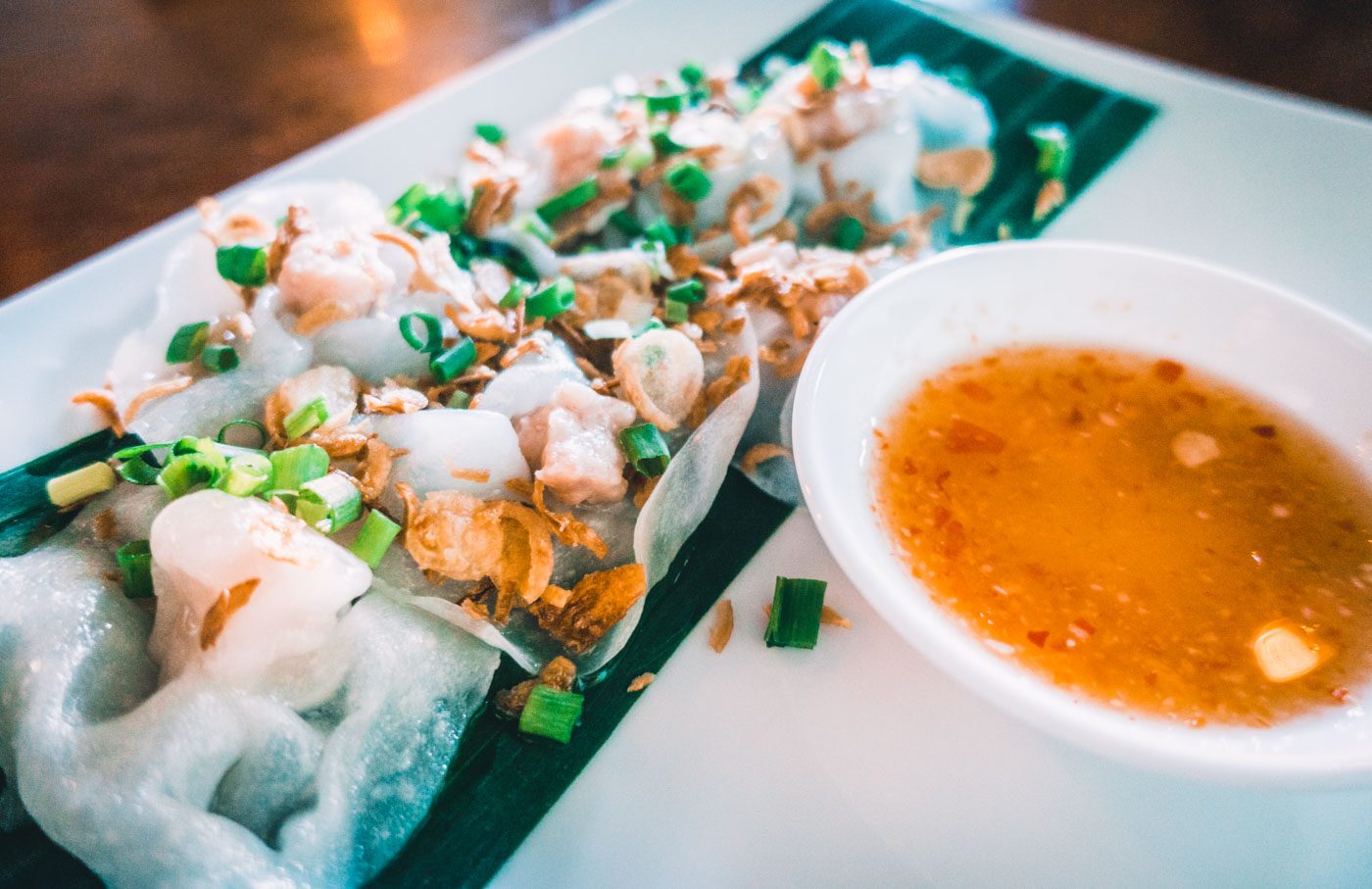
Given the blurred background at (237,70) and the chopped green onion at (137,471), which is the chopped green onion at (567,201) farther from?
the blurred background at (237,70)

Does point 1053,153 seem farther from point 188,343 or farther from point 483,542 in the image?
point 188,343

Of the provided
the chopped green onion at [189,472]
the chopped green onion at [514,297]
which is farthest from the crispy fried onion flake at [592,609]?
the chopped green onion at [514,297]

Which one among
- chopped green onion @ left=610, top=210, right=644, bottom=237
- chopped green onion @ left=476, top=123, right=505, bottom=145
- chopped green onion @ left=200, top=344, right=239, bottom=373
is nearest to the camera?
chopped green onion @ left=200, top=344, right=239, bottom=373

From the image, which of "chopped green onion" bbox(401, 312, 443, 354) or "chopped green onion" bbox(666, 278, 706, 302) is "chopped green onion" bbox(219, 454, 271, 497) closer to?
"chopped green onion" bbox(401, 312, 443, 354)

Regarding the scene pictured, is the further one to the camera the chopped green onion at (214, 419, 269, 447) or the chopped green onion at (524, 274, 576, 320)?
the chopped green onion at (524, 274, 576, 320)

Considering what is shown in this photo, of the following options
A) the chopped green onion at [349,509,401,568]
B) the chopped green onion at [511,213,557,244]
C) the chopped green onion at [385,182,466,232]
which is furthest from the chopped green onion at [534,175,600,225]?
the chopped green onion at [349,509,401,568]

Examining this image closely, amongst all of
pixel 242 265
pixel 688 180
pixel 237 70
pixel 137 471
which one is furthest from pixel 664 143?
pixel 237 70
